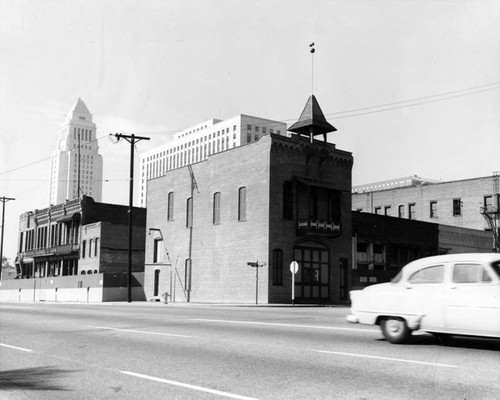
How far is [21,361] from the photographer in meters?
10.1

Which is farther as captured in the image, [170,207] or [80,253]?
[80,253]

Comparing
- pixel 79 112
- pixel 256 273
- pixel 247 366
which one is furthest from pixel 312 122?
pixel 79 112

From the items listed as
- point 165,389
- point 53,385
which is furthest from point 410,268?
point 53,385

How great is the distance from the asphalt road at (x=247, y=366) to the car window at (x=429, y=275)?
1.20 meters

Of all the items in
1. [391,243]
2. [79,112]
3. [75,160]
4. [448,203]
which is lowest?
[391,243]

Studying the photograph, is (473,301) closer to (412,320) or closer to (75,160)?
(412,320)

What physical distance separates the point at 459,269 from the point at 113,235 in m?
55.0

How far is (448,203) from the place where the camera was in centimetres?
7144

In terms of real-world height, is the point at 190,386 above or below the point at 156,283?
below

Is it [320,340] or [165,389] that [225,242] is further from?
[165,389]

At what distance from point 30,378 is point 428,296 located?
685cm

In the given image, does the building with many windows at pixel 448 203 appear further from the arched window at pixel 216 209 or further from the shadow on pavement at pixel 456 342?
the shadow on pavement at pixel 456 342

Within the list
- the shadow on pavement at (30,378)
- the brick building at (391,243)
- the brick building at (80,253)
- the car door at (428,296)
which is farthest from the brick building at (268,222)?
the shadow on pavement at (30,378)

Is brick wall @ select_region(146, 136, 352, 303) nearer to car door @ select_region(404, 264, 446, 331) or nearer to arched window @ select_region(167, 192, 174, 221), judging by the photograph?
arched window @ select_region(167, 192, 174, 221)
